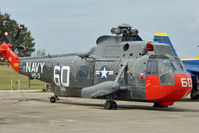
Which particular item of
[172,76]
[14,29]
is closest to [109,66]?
[172,76]

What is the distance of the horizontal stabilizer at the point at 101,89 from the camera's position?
1905 cm

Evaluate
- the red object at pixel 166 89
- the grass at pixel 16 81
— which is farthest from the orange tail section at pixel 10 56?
the grass at pixel 16 81

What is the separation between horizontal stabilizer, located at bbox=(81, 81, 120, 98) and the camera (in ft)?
62.5

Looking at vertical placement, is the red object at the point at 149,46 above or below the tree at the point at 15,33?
below

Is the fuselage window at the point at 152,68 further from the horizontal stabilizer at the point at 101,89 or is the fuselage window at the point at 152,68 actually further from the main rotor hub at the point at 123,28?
the main rotor hub at the point at 123,28

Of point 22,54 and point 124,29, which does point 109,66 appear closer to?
point 124,29

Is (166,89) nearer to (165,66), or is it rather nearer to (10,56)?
(165,66)

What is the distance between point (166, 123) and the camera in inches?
531

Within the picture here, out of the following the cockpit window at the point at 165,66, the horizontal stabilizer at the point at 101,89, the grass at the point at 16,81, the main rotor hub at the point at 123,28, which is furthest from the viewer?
the grass at the point at 16,81

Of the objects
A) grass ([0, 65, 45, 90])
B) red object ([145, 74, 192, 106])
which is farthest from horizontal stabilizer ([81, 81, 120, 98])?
grass ([0, 65, 45, 90])

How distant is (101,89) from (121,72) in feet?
4.64

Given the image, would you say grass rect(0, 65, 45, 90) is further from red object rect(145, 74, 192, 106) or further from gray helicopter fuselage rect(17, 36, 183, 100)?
red object rect(145, 74, 192, 106)

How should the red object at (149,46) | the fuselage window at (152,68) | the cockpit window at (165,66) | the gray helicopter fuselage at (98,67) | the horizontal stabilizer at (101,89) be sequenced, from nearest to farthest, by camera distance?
the cockpit window at (165,66) → the fuselage window at (152,68) → the horizontal stabilizer at (101,89) → the gray helicopter fuselage at (98,67) → the red object at (149,46)

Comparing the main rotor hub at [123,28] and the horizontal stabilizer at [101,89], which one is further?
the main rotor hub at [123,28]
